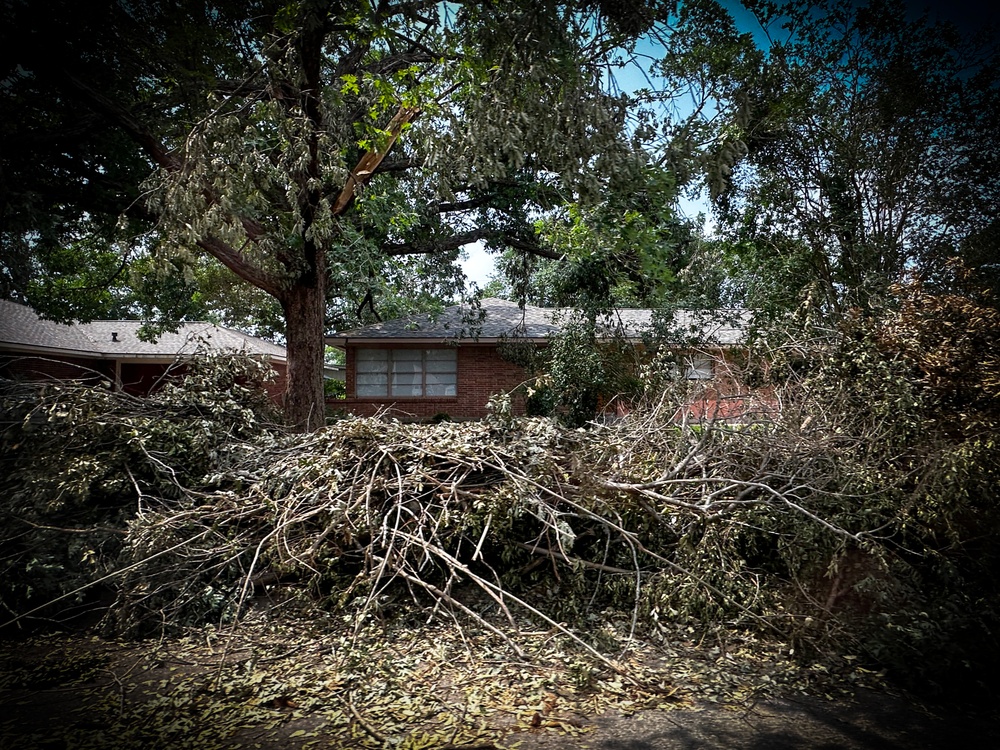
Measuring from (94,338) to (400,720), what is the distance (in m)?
20.8

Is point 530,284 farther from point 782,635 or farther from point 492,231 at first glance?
point 782,635

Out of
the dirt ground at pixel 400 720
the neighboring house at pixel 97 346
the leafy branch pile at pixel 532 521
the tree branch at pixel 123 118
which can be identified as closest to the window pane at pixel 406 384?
the neighboring house at pixel 97 346

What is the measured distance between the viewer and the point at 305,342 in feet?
38.7

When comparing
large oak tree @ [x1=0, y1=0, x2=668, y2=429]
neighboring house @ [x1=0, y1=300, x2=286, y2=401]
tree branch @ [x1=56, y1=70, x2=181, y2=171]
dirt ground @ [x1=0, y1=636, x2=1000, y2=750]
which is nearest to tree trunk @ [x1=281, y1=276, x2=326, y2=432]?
large oak tree @ [x1=0, y1=0, x2=668, y2=429]

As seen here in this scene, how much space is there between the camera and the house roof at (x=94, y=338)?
15.5 meters

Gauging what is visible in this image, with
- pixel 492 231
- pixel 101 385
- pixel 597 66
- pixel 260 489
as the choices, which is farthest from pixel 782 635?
pixel 492 231

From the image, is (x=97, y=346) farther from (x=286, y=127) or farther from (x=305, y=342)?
(x=286, y=127)

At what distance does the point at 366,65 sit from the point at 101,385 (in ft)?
19.9

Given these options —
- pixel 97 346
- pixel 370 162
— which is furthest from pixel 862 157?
pixel 97 346

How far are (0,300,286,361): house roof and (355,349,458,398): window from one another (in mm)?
2621

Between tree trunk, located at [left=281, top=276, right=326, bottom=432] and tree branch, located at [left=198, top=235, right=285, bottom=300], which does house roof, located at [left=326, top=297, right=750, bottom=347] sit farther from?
tree branch, located at [left=198, top=235, right=285, bottom=300]

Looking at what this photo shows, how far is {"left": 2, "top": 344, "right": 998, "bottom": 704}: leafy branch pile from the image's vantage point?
4.96 metres

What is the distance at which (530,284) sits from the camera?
704 inches

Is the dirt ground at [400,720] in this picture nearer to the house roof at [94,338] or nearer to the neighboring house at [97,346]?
the house roof at [94,338]
